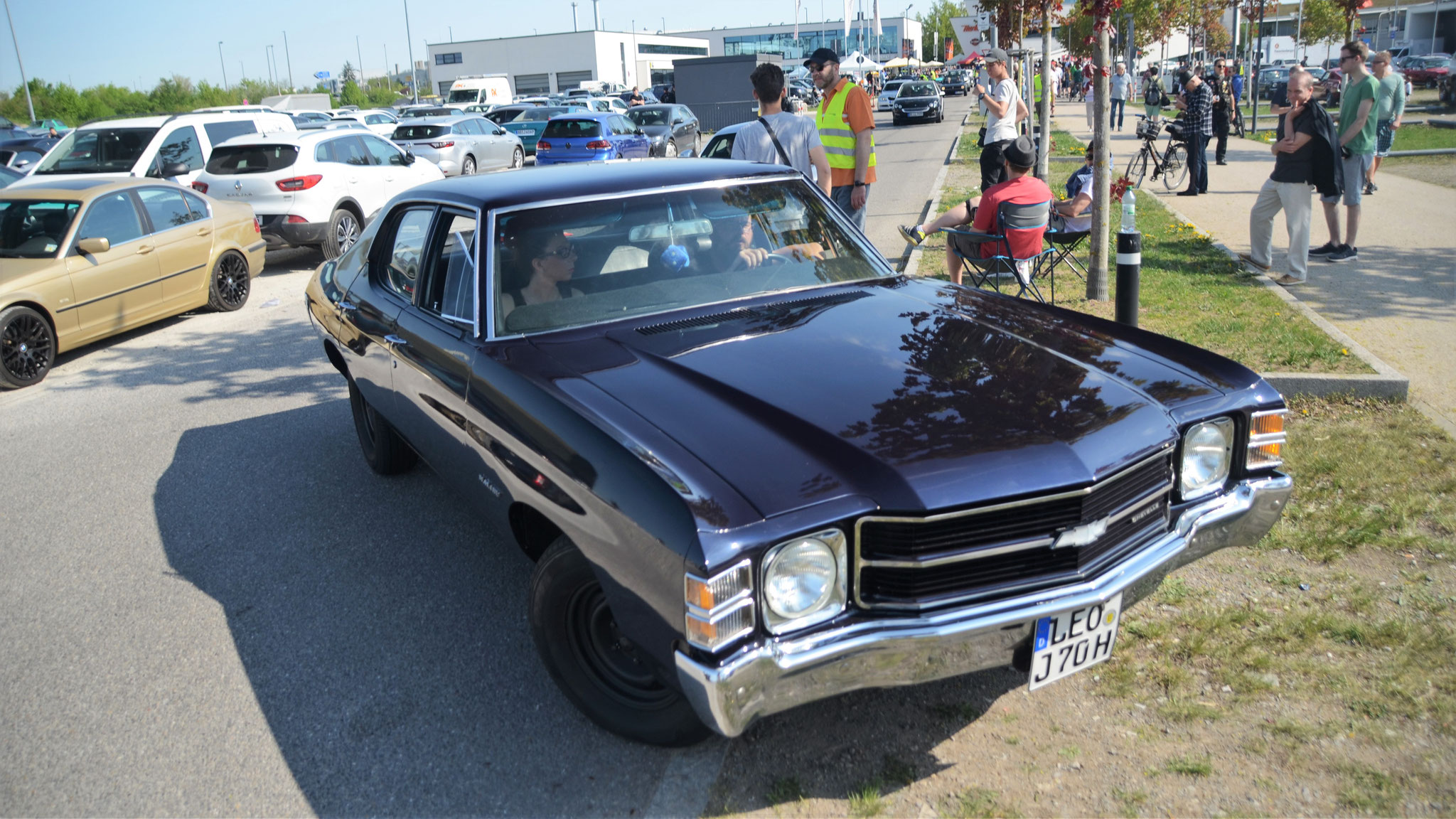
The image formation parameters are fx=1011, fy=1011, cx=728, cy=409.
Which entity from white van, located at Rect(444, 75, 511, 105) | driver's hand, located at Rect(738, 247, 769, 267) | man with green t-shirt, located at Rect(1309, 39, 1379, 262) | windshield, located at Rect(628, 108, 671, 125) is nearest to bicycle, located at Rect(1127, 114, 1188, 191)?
man with green t-shirt, located at Rect(1309, 39, 1379, 262)

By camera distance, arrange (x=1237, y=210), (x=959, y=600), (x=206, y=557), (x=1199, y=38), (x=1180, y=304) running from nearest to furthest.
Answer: (x=959, y=600) → (x=206, y=557) → (x=1180, y=304) → (x=1237, y=210) → (x=1199, y=38)

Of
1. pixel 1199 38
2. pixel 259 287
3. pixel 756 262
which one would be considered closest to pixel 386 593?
pixel 756 262

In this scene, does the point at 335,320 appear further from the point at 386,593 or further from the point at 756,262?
the point at 756,262

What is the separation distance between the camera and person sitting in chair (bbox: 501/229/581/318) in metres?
3.79

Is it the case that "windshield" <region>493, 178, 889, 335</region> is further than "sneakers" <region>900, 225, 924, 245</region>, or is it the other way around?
"sneakers" <region>900, 225, 924, 245</region>

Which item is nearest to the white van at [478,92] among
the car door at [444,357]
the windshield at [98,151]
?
the windshield at [98,151]

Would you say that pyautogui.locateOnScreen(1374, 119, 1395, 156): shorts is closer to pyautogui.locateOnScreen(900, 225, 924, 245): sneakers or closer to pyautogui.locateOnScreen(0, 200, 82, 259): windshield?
pyautogui.locateOnScreen(900, 225, 924, 245): sneakers

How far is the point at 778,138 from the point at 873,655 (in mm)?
5370

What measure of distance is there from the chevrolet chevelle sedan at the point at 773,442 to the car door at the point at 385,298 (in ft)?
0.14

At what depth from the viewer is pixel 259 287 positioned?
11867 mm

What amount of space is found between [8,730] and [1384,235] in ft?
40.4

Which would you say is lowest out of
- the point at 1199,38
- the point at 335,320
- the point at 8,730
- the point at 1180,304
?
the point at 8,730

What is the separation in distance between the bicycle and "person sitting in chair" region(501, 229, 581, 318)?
13181 mm

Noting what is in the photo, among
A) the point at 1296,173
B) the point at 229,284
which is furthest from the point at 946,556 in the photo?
the point at 229,284
